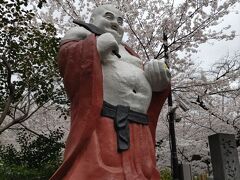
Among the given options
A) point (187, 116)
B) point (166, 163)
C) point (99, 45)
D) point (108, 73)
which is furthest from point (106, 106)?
point (166, 163)

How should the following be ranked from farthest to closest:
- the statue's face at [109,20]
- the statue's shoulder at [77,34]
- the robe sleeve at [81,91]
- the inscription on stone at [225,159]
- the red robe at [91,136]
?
1. the inscription on stone at [225,159]
2. the statue's face at [109,20]
3. the statue's shoulder at [77,34]
4. the robe sleeve at [81,91]
5. the red robe at [91,136]

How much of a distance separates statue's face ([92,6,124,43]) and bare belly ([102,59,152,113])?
398mm

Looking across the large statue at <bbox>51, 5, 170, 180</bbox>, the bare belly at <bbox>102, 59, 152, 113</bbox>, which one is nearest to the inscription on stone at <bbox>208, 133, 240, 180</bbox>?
the large statue at <bbox>51, 5, 170, 180</bbox>

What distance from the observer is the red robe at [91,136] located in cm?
328

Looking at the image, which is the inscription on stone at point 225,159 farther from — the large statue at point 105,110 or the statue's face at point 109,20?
the statue's face at point 109,20

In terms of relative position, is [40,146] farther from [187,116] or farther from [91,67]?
[91,67]

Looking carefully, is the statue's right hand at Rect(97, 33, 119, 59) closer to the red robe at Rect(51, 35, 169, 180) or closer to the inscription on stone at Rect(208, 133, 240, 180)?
the red robe at Rect(51, 35, 169, 180)

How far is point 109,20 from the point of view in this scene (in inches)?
160

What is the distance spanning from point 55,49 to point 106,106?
601cm

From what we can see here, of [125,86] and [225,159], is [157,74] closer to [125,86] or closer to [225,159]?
[125,86]

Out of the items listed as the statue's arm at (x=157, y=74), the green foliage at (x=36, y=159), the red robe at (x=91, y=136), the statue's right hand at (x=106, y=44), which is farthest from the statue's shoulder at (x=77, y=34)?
the green foliage at (x=36, y=159)

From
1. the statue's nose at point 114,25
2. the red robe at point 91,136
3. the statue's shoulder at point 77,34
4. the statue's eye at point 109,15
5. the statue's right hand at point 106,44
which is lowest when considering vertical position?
the red robe at point 91,136

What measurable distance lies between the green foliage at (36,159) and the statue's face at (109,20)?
7588mm

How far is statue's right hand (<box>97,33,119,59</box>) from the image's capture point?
11.7ft
